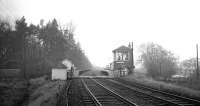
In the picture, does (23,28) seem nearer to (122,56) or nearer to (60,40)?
(60,40)

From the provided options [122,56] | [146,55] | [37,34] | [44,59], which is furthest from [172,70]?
[37,34]

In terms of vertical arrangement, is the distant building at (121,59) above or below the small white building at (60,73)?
above

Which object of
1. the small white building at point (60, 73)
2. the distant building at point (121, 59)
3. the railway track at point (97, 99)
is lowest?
the railway track at point (97, 99)

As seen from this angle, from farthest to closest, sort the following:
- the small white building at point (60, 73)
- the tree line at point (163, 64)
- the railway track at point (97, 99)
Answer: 1. the tree line at point (163, 64)
2. the small white building at point (60, 73)
3. the railway track at point (97, 99)

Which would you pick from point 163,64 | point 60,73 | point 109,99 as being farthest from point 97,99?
point 163,64

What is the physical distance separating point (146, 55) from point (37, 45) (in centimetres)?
3309

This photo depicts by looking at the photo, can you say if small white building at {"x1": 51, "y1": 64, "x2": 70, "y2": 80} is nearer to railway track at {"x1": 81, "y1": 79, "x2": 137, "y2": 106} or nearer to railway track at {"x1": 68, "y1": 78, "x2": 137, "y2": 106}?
railway track at {"x1": 68, "y1": 78, "x2": 137, "y2": 106}

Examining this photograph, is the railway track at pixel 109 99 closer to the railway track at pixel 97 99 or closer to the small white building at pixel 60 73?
the railway track at pixel 97 99

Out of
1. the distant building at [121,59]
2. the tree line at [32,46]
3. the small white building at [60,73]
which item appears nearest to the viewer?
the small white building at [60,73]

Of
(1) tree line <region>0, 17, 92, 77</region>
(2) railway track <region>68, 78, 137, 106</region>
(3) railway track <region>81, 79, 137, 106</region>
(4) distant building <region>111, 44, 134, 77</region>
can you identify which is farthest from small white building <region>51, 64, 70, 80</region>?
(3) railway track <region>81, 79, 137, 106</region>

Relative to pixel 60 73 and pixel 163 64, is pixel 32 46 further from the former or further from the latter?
pixel 163 64

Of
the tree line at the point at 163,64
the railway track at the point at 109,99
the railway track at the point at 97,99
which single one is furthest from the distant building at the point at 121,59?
the railway track at the point at 109,99

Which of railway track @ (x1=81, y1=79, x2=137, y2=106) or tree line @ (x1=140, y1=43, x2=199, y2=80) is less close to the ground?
tree line @ (x1=140, y1=43, x2=199, y2=80)

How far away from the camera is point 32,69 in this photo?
55.4 metres
